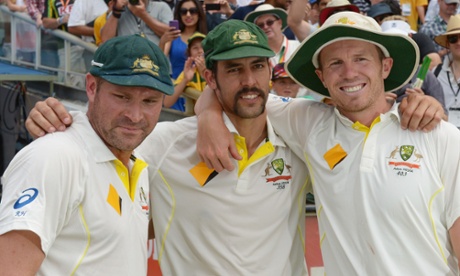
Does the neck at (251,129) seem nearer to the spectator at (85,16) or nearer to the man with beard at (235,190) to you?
the man with beard at (235,190)

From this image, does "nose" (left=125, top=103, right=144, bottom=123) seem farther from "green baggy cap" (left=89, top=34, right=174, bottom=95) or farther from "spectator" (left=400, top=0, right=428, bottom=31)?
"spectator" (left=400, top=0, right=428, bottom=31)

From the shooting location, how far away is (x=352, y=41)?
390cm

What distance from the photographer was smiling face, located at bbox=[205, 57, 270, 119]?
4.11 meters

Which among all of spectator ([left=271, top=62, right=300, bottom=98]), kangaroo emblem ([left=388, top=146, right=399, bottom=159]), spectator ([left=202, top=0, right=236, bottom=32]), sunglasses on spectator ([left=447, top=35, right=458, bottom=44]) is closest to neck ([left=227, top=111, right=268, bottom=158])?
kangaroo emblem ([left=388, top=146, right=399, bottom=159])

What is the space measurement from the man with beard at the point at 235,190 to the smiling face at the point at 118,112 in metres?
0.78

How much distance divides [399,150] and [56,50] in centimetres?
677

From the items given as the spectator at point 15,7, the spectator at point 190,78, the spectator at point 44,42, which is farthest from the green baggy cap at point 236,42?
the spectator at point 15,7

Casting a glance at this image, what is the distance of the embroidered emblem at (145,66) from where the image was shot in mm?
3273

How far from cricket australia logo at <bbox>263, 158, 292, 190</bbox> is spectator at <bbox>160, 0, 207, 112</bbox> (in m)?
3.86

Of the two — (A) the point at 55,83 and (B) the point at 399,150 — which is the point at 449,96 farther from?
(A) the point at 55,83

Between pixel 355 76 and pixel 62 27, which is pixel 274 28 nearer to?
pixel 62 27

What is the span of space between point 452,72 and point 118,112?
4717 millimetres

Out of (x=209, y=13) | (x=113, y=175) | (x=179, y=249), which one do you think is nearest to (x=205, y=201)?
(x=179, y=249)

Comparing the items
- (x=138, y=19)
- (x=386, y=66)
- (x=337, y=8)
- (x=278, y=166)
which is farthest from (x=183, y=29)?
(x=386, y=66)
